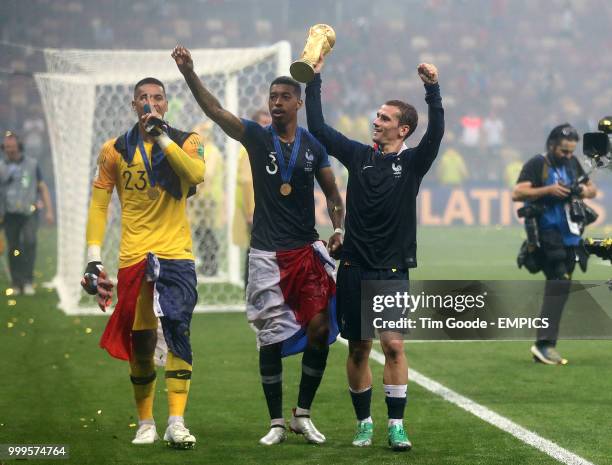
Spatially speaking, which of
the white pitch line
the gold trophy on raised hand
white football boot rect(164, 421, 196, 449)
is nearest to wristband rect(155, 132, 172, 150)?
the gold trophy on raised hand

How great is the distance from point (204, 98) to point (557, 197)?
13.7 feet

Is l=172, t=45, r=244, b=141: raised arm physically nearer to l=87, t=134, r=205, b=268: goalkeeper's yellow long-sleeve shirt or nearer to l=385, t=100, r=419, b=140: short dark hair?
l=87, t=134, r=205, b=268: goalkeeper's yellow long-sleeve shirt

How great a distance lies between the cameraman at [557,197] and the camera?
10.5 meters

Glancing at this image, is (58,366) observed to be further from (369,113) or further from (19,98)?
(369,113)

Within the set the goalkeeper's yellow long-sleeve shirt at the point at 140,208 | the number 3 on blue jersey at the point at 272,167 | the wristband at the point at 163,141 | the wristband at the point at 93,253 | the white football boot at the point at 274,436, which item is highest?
the wristband at the point at 163,141

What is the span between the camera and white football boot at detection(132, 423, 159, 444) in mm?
7332

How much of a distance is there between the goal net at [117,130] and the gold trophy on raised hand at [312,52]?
25.4ft

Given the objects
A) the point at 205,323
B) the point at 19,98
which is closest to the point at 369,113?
the point at 19,98

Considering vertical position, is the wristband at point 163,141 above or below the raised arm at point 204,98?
below

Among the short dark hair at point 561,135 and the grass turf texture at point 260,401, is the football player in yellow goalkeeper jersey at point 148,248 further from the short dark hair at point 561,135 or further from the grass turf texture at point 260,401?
the short dark hair at point 561,135

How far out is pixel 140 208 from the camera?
7.49m

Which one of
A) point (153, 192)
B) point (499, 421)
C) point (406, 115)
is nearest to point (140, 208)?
point (153, 192)

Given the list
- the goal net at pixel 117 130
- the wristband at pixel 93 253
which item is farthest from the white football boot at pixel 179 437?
the goal net at pixel 117 130

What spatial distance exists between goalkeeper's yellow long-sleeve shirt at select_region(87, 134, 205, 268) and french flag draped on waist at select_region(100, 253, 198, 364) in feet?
0.23
